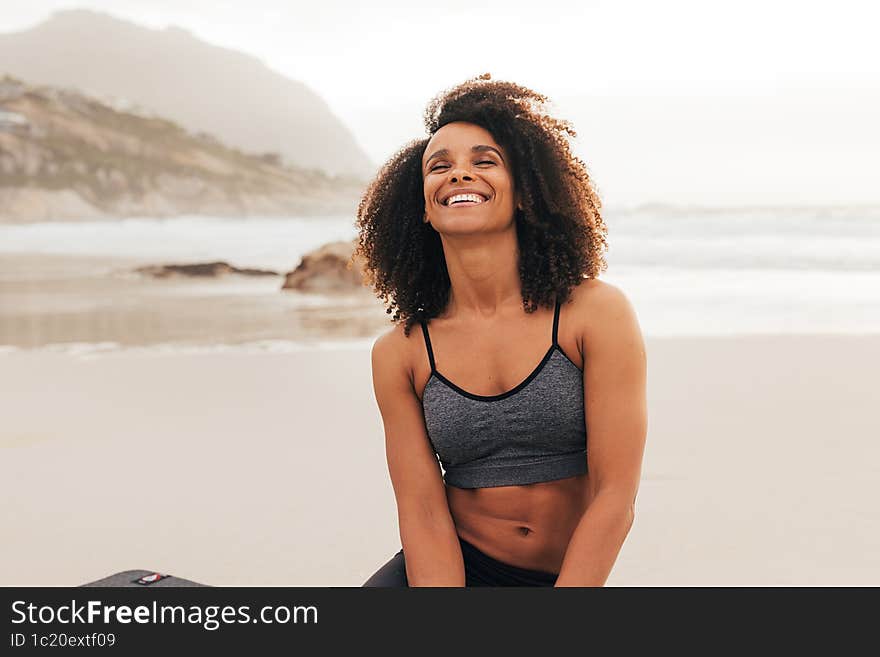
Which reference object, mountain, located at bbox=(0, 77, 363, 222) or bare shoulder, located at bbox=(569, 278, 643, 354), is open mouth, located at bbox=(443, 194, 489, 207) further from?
mountain, located at bbox=(0, 77, 363, 222)

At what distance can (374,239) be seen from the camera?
1773mm

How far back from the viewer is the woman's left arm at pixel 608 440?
1.52 meters

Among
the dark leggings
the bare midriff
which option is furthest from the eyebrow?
the dark leggings

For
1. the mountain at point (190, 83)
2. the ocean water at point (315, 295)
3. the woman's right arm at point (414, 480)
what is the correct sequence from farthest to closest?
A: the mountain at point (190, 83) < the ocean water at point (315, 295) < the woman's right arm at point (414, 480)

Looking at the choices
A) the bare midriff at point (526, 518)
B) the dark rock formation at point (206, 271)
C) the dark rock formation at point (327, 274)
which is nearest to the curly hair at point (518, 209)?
the bare midriff at point (526, 518)

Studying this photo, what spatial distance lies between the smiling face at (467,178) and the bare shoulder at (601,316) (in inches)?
6.8

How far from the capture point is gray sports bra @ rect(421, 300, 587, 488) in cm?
155

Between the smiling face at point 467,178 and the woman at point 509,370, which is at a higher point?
the smiling face at point 467,178

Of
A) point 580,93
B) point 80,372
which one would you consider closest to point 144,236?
point 580,93

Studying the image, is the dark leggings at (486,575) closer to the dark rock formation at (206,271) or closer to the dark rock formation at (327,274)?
the dark rock formation at (327,274)

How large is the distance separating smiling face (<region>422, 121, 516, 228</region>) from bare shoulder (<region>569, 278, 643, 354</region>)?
17 cm

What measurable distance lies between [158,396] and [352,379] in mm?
989
